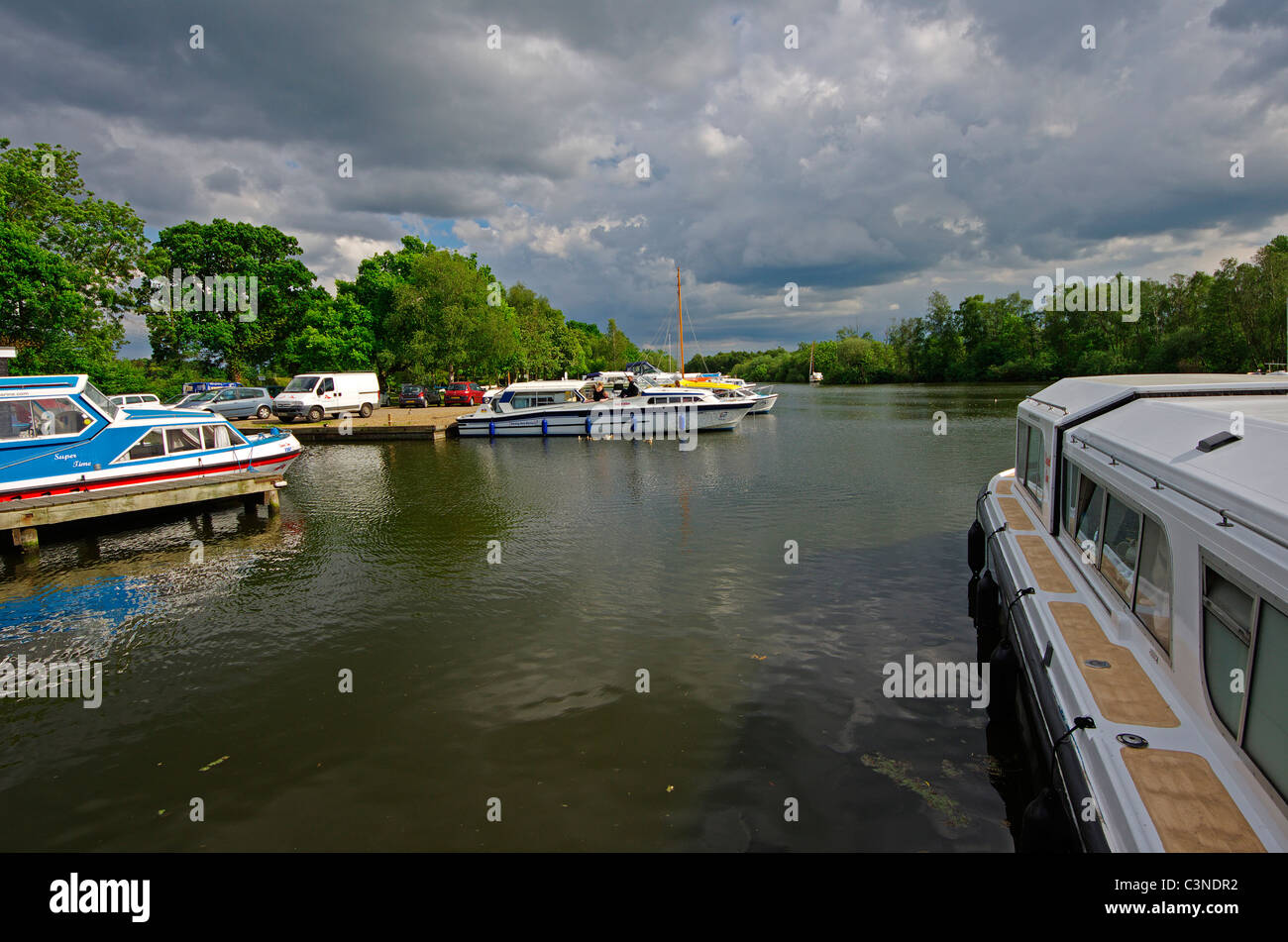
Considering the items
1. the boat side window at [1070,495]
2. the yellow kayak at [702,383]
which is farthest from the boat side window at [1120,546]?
the yellow kayak at [702,383]

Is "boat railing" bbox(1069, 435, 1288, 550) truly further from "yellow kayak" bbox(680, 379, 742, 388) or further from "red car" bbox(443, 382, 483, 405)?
"yellow kayak" bbox(680, 379, 742, 388)

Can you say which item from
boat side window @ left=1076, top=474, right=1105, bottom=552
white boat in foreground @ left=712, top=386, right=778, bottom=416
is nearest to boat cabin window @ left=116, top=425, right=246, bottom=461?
boat side window @ left=1076, top=474, right=1105, bottom=552

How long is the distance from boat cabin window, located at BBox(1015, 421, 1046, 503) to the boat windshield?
19940mm

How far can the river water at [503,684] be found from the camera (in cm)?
585

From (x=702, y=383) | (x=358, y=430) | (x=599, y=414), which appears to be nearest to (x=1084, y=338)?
(x=702, y=383)

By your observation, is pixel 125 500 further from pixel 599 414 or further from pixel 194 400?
pixel 194 400

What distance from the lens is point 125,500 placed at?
14953mm

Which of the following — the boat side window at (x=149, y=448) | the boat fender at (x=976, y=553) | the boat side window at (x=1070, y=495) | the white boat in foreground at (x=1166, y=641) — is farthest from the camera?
the boat side window at (x=149, y=448)

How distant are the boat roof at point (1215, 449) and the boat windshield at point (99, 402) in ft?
64.8

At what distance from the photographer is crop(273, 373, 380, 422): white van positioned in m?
38.5

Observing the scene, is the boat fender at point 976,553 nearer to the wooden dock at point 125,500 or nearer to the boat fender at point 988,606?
the boat fender at point 988,606

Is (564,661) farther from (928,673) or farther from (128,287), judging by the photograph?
(128,287)
